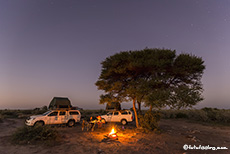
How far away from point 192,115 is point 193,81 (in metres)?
17.1

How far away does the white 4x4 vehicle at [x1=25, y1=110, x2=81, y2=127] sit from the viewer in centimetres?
1404

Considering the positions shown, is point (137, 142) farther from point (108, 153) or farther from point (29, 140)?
point (29, 140)

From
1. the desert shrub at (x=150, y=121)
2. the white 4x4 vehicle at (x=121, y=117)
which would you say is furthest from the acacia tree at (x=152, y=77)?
the white 4x4 vehicle at (x=121, y=117)

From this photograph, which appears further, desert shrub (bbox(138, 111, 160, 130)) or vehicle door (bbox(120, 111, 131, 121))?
vehicle door (bbox(120, 111, 131, 121))

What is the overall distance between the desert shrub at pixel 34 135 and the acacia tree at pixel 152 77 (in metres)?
5.86

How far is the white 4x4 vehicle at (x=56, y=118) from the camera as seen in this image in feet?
46.1

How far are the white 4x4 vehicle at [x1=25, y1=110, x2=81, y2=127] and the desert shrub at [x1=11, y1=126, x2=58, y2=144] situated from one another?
500 centimetres

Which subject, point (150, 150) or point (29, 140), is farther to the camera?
point (29, 140)

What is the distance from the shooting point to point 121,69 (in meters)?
12.3

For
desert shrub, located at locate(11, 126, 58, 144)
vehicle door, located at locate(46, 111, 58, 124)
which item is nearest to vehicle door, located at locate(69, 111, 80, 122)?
vehicle door, located at locate(46, 111, 58, 124)

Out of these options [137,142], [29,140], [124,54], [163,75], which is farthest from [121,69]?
[29,140]

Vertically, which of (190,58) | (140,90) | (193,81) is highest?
(190,58)

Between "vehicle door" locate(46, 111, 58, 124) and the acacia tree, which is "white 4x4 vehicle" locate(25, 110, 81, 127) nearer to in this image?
"vehicle door" locate(46, 111, 58, 124)

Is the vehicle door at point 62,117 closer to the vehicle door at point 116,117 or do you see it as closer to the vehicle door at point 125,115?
the vehicle door at point 116,117
